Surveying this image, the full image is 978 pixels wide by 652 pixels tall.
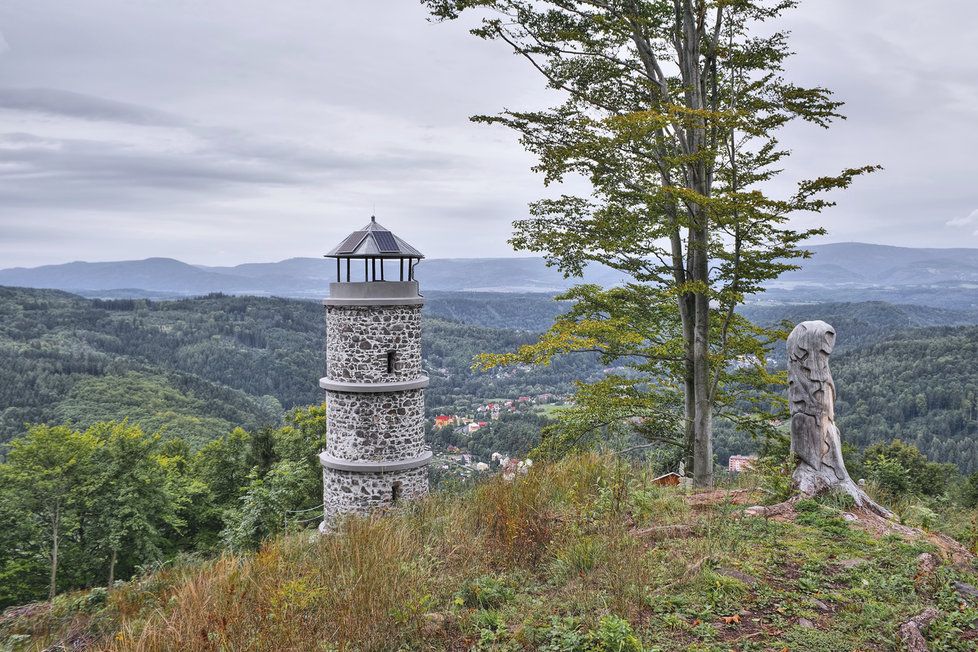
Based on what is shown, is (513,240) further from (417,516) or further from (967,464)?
(967,464)

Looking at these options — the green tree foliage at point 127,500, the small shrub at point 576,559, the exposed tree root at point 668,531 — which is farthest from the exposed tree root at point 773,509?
the green tree foliage at point 127,500

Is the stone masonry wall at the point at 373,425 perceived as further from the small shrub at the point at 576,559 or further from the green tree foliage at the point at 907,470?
the green tree foliage at the point at 907,470

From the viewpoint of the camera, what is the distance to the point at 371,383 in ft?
39.7

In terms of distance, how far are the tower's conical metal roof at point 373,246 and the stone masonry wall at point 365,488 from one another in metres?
4.50

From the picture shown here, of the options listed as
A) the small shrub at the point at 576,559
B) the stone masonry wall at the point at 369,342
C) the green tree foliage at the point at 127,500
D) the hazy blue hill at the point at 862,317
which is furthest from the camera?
the hazy blue hill at the point at 862,317

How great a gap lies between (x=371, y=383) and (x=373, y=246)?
284cm

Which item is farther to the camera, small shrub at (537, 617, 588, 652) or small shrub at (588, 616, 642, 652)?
small shrub at (537, 617, 588, 652)

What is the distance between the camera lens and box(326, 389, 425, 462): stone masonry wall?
1214cm

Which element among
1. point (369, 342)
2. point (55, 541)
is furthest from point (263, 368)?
point (369, 342)

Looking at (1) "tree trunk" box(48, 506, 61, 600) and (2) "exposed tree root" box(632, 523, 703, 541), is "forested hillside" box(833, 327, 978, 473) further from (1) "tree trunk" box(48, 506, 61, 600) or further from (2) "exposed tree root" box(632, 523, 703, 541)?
(1) "tree trunk" box(48, 506, 61, 600)

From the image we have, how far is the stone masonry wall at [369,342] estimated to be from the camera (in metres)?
12.1

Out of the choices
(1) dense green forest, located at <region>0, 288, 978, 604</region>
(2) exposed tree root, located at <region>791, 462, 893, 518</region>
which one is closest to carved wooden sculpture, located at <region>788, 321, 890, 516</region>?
(2) exposed tree root, located at <region>791, 462, 893, 518</region>

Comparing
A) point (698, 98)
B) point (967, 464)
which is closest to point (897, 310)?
point (967, 464)

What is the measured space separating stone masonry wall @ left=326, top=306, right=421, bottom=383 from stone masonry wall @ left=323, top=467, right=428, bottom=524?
1.97 metres
